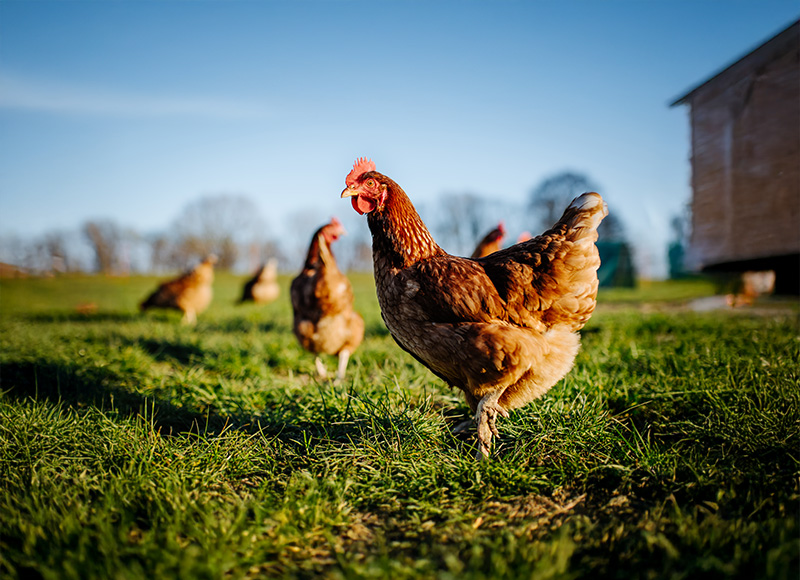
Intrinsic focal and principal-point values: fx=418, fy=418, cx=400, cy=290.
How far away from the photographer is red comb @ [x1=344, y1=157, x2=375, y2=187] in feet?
8.73

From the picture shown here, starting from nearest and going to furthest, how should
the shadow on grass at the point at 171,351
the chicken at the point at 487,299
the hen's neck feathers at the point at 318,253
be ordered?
the chicken at the point at 487,299 < the hen's neck feathers at the point at 318,253 < the shadow on grass at the point at 171,351

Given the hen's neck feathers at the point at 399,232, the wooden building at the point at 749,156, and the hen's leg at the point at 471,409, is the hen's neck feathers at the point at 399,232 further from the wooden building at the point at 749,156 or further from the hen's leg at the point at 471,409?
the wooden building at the point at 749,156

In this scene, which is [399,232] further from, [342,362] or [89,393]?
[89,393]

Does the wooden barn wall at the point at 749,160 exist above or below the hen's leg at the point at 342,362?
above

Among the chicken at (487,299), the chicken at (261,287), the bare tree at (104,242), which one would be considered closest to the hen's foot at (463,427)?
the chicken at (487,299)

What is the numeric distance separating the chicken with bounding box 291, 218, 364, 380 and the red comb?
168cm

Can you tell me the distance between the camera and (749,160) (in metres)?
3.14

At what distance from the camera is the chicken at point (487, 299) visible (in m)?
2.28

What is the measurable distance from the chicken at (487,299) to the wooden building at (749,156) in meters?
1.53

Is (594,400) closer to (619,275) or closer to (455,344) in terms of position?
(455,344)

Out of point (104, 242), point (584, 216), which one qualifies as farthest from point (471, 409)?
point (104, 242)

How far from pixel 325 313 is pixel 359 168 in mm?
1837

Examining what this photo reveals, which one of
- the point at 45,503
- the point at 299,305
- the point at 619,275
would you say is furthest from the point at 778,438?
the point at 619,275

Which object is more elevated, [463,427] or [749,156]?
[749,156]
